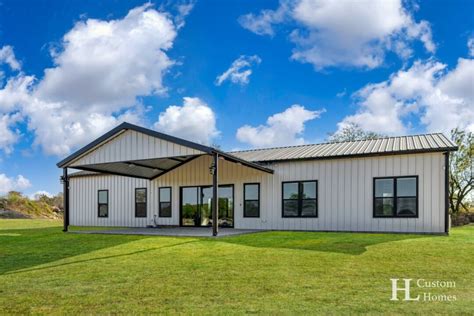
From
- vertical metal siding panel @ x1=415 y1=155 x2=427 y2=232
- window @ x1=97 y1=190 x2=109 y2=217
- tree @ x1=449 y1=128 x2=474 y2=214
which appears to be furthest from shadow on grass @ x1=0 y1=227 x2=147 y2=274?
tree @ x1=449 y1=128 x2=474 y2=214

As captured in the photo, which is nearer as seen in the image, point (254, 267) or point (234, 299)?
point (234, 299)

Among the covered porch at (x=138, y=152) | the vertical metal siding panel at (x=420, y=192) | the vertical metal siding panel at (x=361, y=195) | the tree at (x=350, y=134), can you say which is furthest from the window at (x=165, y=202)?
the tree at (x=350, y=134)

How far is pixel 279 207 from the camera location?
15.4 meters

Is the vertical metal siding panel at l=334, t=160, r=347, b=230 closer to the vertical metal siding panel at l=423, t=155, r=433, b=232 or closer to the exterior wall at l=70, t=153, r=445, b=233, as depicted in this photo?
the exterior wall at l=70, t=153, r=445, b=233

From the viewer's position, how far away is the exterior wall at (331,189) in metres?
12.7

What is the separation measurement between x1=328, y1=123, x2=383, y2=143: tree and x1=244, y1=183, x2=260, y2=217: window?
18.2 m

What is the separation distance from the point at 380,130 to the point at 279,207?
62.7ft

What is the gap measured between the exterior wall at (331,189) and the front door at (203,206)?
270 mm

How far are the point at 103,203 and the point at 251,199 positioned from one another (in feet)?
28.4

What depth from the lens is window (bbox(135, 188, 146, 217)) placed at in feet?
62.5

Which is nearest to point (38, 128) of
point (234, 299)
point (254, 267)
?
point (254, 267)

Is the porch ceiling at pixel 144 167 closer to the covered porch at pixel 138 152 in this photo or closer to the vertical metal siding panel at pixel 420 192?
the covered porch at pixel 138 152

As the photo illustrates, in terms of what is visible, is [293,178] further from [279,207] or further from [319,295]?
[319,295]

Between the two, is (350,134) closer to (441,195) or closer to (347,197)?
(347,197)
